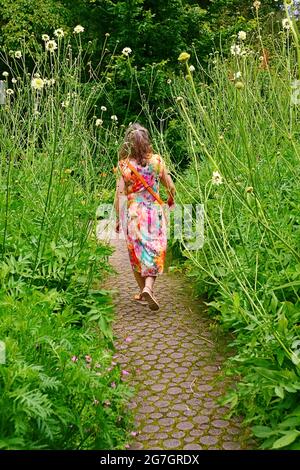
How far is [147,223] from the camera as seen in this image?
181 inches

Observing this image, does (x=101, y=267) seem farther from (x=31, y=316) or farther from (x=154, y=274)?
(x=31, y=316)

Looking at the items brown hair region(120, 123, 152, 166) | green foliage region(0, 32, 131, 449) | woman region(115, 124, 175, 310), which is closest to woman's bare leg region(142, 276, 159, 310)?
woman region(115, 124, 175, 310)

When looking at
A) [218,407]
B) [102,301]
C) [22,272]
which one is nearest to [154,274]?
[102,301]

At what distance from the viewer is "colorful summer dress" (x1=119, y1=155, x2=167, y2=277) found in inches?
179

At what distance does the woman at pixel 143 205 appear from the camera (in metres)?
4.52

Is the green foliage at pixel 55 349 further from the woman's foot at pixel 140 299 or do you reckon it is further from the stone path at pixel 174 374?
the woman's foot at pixel 140 299

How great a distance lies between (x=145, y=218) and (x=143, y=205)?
11 centimetres

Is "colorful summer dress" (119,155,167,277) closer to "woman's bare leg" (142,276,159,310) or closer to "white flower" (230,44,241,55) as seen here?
"woman's bare leg" (142,276,159,310)

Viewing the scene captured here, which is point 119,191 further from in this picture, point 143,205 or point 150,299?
point 150,299

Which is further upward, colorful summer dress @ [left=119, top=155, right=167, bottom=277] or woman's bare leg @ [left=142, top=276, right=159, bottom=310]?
colorful summer dress @ [left=119, top=155, right=167, bottom=277]

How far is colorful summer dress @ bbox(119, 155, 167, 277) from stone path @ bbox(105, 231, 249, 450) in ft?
1.27

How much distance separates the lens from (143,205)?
4613 mm

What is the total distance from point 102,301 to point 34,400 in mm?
1823
